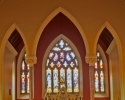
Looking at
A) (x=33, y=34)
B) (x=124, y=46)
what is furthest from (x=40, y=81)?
(x=124, y=46)

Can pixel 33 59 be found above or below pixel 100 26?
below

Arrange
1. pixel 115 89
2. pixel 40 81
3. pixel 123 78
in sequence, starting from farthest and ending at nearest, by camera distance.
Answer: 1. pixel 40 81
2. pixel 115 89
3. pixel 123 78

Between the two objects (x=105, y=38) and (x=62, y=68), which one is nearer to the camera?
(x=105, y=38)

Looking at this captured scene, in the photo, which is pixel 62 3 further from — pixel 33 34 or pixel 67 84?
pixel 67 84

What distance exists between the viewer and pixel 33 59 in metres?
15.6

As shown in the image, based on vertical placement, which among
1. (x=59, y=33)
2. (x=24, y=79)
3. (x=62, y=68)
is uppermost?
(x=59, y=33)

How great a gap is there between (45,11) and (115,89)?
211 inches

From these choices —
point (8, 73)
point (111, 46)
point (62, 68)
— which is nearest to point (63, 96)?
point (62, 68)

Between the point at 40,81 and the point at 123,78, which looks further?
the point at 40,81

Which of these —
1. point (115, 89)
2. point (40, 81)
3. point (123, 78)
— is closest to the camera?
point (123, 78)

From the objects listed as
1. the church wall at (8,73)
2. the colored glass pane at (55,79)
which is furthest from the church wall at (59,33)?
the church wall at (8,73)

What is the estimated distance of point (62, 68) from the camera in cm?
2019

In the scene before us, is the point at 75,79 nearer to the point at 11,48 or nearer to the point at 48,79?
the point at 48,79

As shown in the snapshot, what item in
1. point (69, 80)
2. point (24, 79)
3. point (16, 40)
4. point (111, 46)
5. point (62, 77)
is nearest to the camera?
point (111, 46)
